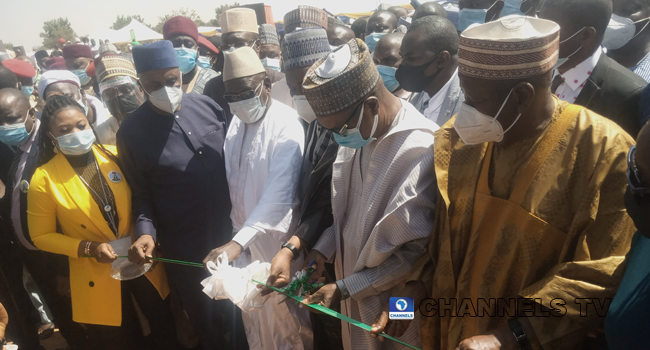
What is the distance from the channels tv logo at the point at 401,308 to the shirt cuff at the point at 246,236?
1.05 meters

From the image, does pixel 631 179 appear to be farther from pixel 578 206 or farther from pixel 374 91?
pixel 374 91

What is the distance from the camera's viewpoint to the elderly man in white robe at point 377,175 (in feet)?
6.45

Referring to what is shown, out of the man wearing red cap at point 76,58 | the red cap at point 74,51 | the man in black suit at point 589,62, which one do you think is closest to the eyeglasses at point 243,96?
the man in black suit at point 589,62

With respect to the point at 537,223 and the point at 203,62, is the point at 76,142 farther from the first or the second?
the point at 203,62

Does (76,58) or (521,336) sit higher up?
(521,336)

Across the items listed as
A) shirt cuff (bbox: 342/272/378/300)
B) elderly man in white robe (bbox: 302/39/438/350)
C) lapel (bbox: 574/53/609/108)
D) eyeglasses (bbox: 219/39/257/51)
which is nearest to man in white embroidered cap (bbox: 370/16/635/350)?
elderly man in white robe (bbox: 302/39/438/350)

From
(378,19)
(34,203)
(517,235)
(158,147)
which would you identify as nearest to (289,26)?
(378,19)

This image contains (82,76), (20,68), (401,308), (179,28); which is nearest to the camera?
(401,308)

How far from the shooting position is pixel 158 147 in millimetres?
3117

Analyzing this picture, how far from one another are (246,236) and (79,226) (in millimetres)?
1445

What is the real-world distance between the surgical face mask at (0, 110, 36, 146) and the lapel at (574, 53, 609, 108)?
14.3 feet

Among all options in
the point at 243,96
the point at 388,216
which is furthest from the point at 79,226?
the point at 388,216

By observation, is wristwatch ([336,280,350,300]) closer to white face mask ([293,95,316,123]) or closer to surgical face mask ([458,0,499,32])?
white face mask ([293,95,316,123])

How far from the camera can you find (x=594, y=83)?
94.8 inches
